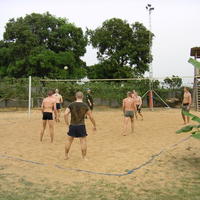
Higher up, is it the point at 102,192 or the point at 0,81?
the point at 0,81

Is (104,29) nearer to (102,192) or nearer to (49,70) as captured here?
(49,70)

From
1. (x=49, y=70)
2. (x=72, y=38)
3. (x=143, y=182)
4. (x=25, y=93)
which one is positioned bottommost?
(x=143, y=182)

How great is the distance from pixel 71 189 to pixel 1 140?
4595mm

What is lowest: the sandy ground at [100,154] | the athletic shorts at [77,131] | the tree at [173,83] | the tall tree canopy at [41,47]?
the sandy ground at [100,154]

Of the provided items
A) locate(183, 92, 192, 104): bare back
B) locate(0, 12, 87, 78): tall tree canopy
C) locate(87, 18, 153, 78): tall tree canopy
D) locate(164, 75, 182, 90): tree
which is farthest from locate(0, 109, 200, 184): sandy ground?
locate(87, 18, 153, 78): tall tree canopy

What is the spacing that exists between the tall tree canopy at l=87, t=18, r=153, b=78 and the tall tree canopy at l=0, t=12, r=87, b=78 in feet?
6.52

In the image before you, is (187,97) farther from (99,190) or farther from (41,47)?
(41,47)

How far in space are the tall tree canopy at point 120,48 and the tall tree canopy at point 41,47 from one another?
6.52 ft

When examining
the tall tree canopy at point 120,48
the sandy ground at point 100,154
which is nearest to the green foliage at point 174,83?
the tall tree canopy at point 120,48

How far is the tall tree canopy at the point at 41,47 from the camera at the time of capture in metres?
27.5

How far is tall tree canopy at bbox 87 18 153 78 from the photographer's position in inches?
1172

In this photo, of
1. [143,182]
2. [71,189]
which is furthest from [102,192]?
[143,182]

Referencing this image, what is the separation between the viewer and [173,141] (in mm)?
7715

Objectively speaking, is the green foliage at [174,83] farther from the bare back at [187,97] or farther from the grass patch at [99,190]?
the grass patch at [99,190]
